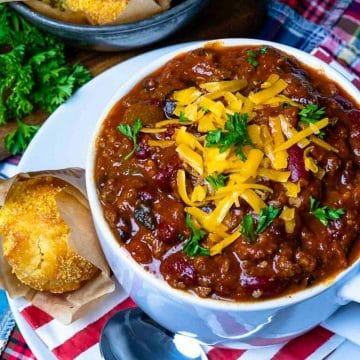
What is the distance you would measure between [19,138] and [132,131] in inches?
44.6

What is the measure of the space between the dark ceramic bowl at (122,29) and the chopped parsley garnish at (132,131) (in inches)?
44.3

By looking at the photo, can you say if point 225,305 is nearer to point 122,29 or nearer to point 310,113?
point 310,113

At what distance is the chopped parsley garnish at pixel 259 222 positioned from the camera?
1989 millimetres

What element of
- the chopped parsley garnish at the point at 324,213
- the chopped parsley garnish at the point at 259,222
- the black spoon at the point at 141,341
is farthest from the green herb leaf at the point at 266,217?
the black spoon at the point at 141,341

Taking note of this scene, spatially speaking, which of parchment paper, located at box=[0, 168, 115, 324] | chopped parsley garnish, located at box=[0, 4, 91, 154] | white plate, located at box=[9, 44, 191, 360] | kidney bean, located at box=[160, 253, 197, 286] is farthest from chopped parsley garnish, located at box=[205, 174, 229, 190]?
chopped parsley garnish, located at box=[0, 4, 91, 154]

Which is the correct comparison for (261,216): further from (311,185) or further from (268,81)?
(268,81)

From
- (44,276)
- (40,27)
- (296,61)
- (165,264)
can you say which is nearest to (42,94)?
(40,27)

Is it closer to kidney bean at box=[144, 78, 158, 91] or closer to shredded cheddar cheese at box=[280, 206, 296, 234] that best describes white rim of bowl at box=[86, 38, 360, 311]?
kidney bean at box=[144, 78, 158, 91]

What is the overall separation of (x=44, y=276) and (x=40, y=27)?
140 centimetres

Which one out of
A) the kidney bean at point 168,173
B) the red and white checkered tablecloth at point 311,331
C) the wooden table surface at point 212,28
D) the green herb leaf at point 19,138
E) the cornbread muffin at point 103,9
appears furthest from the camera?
the wooden table surface at point 212,28

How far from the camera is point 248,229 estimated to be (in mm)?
1990

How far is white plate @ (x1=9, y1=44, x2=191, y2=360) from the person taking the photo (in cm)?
283

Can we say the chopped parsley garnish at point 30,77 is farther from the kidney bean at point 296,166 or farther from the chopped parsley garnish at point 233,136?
the kidney bean at point 296,166

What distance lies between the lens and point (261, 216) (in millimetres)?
1990
